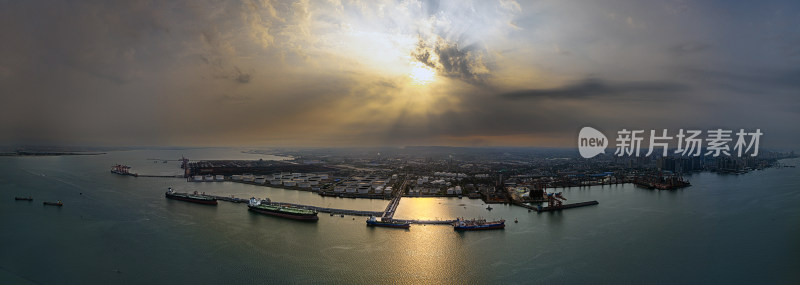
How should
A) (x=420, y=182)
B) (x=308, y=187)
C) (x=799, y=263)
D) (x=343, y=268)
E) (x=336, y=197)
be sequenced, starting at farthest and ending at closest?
(x=420, y=182)
(x=308, y=187)
(x=336, y=197)
(x=799, y=263)
(x=343, y=268)

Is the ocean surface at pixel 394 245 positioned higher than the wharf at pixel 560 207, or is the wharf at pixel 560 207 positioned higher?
the wharf at pixel 560 207

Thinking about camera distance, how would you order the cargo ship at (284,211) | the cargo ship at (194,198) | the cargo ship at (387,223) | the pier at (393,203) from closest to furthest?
the cargo ship at (387,223), the cargo ship at (284,211), the pier at (393,203), the cargo ship at (194,198)

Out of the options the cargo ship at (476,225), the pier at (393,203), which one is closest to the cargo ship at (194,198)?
the pier at (393,203)

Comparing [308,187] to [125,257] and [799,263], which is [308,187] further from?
[799,263]

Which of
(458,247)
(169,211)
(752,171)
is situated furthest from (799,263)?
(752,171)

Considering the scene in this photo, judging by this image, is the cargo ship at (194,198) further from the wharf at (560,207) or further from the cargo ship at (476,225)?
the wharf at (560,207)

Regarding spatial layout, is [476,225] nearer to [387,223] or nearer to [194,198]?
[387,223]
